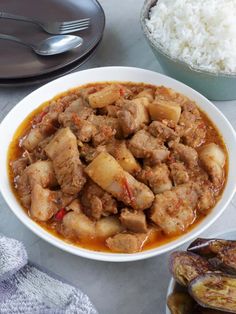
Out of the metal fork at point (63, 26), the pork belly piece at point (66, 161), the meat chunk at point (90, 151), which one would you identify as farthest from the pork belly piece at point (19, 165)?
the metal fork at point (63, 26)

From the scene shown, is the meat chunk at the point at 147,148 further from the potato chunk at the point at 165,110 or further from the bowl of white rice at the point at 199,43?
the bowl of white rice at the point at 199,43

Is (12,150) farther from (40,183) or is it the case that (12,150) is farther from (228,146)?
(228,146)

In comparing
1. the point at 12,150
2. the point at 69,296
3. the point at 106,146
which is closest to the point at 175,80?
the point at 106,146

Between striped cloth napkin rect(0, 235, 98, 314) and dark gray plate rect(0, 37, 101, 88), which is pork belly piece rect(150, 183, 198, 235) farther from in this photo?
dark gray plate rect(0, 37, 101, 88)

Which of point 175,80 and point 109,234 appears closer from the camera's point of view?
point 109,234

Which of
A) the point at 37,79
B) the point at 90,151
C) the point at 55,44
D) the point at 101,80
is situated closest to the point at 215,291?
the point at 90,151

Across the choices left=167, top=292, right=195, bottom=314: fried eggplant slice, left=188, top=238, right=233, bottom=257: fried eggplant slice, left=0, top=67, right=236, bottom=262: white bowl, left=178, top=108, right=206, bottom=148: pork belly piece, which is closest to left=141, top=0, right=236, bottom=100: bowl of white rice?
left=0, top=67, right=236, bottom=262: white bowl
